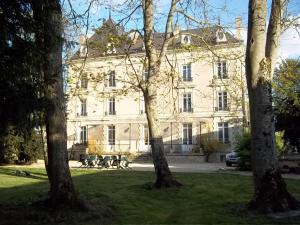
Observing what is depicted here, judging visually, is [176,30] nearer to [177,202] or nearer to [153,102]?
[153,102]

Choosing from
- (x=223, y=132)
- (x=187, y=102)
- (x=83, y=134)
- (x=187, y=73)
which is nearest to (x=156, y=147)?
(x=223, y=132)

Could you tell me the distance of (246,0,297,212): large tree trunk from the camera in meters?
10.5

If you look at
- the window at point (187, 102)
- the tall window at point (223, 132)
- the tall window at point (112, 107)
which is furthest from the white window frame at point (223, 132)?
the tall window at point (112, 107)

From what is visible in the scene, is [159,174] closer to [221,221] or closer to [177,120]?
[221,221]

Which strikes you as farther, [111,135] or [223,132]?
[111,135]

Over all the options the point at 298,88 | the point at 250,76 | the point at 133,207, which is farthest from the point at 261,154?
the point at 298,88

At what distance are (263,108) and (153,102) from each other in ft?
23.7

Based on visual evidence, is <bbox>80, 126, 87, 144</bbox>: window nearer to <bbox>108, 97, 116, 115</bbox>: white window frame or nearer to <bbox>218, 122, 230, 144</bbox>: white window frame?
<bbox>108, 97, 116, 115</bbox>: white window frame

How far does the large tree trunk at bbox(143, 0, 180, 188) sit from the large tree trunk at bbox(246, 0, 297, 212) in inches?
249

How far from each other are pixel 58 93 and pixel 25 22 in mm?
2128

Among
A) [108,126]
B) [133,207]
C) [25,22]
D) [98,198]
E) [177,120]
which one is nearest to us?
[25,22]

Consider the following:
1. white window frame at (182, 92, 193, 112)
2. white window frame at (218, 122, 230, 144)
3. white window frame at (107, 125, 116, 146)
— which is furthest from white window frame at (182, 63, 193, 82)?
white window frame at (107, 125, 116, 146)

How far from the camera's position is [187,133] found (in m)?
50.3

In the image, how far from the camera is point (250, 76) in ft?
36.3
